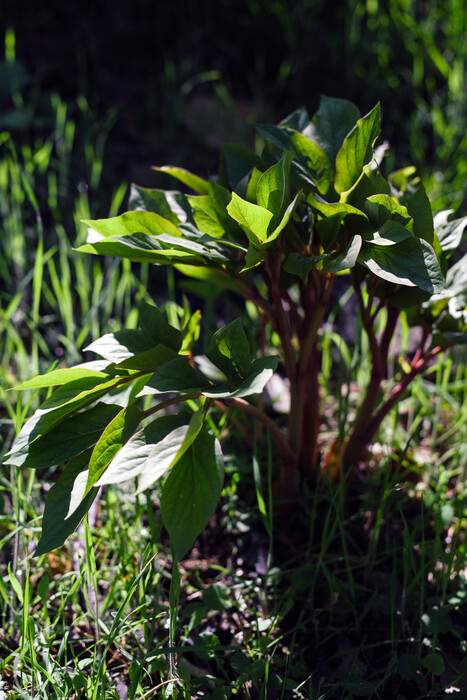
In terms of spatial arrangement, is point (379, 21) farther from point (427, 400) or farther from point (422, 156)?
point (427, 400)

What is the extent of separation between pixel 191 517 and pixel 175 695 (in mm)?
311

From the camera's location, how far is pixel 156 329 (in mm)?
875

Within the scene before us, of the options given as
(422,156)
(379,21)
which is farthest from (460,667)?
(379,21)

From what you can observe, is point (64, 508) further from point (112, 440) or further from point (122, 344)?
point (122, 344)

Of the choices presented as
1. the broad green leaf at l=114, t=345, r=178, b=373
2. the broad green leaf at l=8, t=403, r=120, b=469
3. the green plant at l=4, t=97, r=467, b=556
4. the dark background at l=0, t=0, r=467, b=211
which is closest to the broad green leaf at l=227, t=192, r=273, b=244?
the green plant at l=4, t=97, r=467, b=556

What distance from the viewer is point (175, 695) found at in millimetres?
819

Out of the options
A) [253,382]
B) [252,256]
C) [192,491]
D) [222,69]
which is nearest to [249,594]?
[192,491]

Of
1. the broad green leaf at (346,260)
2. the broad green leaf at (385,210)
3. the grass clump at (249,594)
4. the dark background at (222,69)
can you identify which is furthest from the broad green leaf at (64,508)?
the dark background at (222,69)

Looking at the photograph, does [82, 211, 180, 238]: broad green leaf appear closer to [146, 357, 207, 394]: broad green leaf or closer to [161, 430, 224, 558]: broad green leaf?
[146, 357, 207, 394]: broad green leaf

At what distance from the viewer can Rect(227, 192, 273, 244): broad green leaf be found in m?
0.75

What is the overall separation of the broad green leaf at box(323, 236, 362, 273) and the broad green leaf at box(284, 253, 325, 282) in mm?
16

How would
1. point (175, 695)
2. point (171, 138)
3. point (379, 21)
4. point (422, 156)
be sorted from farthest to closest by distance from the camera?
1. point (379, 21)
2. point (171, 138)
3. point (422, 156)
4. point (175, 695)

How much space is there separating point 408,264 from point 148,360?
0.39 meters

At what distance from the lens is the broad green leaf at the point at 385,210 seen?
792mm
